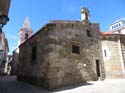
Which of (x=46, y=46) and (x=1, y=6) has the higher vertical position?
(x=1, y=6)

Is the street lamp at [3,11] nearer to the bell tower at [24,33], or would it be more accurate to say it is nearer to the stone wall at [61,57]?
the stone wall at [61,57]

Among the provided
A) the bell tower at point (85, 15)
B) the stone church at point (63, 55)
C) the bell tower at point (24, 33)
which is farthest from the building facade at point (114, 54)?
the bell tower at point (24, 33)

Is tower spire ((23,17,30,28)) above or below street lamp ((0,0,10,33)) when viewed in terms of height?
above

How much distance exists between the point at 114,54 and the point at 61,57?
6994mm

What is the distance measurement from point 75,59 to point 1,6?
6.15 m

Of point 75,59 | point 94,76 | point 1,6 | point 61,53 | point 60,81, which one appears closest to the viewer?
point 1,6

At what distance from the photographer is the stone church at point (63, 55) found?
8.73 m

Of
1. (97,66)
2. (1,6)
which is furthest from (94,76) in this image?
(1,6)

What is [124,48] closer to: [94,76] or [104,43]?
[104,43]

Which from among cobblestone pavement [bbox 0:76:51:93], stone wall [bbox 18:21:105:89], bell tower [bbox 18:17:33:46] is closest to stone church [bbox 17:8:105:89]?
stone wall [bbox 18:21:105:89]

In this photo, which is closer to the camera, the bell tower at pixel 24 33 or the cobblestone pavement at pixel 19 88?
the cobblestone pavement at pixel 19 88

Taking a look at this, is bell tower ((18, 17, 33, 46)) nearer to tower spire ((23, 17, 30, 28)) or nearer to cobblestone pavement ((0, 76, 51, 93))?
tower spire ((23, 17, 30, 28))

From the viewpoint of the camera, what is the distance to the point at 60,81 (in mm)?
8742

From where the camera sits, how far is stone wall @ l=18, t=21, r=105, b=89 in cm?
868
